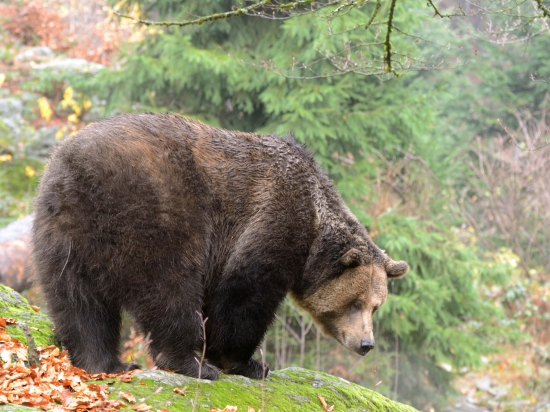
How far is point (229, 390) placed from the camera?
17.6ft

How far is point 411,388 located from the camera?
13.9 metres

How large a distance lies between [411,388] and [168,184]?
10178 mm

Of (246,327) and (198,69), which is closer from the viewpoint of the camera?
(246,327)

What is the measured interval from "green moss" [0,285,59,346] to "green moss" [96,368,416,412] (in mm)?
1080

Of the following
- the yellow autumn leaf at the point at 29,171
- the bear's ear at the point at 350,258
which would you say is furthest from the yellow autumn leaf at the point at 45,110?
the bear's ear at the point at 350,258

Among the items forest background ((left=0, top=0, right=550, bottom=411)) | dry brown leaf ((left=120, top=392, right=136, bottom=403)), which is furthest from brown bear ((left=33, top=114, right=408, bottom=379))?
forest background ((left=0, top=0, right=550, bottom=411))

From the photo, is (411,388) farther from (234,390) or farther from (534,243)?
(234,390)

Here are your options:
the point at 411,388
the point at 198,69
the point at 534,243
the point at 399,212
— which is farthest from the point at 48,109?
the point at 534,243

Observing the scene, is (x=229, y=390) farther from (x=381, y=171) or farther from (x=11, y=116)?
(x=11, y=116)

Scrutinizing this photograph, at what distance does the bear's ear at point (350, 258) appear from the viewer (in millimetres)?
6066

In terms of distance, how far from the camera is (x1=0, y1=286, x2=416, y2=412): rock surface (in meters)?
4.70

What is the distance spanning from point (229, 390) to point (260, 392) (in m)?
0.34

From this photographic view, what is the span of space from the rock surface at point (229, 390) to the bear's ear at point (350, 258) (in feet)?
3.93

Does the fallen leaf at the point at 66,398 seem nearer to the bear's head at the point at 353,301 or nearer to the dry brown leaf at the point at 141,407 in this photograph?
the dry brown leaf at the point at 141,407
